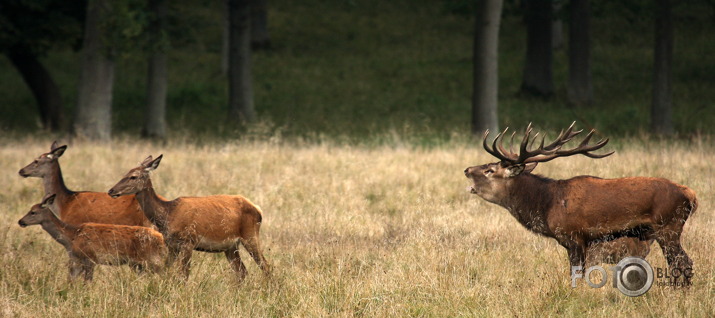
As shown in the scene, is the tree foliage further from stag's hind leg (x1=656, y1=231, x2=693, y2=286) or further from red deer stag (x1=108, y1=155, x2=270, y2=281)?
stag's hind leg (x1=656, y1=231, x2=693, y2=286)

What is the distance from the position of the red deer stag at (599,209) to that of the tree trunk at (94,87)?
12707mm

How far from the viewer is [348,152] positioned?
14859 mm

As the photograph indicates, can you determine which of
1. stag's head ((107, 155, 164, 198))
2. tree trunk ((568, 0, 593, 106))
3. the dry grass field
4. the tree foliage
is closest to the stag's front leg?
the dry grass field

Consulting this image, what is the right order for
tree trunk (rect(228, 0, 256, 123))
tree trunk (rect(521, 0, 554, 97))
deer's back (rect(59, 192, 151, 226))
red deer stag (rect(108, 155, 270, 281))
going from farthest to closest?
tree trunk (rect(521, 0, 554, 97)), tree trunk (rect(228, 0, 256, 123)), deer's back (rect(59, 192, 151, 226)), red deer stag (rect(108, 155, 270, 281))

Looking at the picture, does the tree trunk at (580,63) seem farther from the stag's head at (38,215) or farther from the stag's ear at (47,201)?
the stag's head at (38,215)

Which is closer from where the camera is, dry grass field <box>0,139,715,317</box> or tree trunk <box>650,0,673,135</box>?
dry grass field <box>0,139,715,317</box>

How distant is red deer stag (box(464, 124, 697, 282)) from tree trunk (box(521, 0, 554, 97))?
20512mm

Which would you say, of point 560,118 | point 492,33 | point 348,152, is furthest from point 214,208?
point 560,118

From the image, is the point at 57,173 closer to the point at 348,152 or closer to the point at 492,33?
the point at 348,152

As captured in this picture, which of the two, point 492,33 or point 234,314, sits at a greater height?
point 492,33

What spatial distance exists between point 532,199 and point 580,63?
798 inches

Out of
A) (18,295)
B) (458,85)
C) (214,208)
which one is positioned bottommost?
(18,295)

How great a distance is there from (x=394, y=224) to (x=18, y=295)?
4691mm

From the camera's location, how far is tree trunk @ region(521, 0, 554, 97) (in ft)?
91.0
